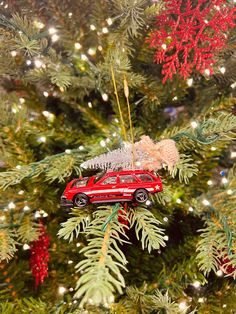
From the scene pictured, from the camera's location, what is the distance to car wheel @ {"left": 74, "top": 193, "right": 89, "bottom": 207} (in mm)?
658

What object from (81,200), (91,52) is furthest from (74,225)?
(91,52)

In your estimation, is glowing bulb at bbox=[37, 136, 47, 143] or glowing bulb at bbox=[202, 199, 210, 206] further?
glowing bulb at bbox=[37, 136, 47, 143]

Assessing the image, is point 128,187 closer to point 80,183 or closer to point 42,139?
point 80,183

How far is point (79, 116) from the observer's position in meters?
1.05

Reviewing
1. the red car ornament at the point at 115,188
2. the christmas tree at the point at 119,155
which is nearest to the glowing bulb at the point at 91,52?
the christmas tree at the point at 119,155

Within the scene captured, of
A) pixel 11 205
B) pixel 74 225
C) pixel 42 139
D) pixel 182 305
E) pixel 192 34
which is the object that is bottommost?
pixel 182 305

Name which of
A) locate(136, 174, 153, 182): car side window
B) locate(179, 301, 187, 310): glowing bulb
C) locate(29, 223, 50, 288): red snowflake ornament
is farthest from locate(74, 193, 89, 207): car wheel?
locate(179, 301, 187, 310): glowing bulb

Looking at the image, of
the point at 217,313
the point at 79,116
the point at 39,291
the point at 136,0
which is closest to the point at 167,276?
the point at 217,313

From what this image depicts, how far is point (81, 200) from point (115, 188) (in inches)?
3.0

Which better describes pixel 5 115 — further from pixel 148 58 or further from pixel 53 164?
pixel 148 58

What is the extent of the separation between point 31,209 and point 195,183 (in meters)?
0.43

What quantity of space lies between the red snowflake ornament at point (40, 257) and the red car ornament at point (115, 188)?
23 centimetres

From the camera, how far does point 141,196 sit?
2.14 ft

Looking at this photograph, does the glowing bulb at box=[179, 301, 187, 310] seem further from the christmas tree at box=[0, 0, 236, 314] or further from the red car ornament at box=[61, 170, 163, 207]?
the red car ornament at box=[61, 170, 163, 207]
